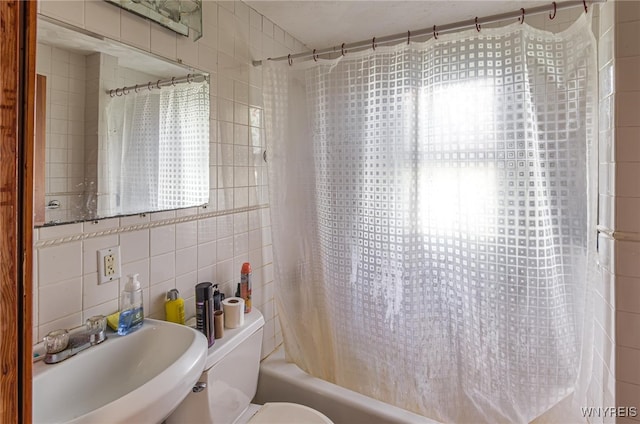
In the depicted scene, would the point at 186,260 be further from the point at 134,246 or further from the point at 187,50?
the point at 187,50

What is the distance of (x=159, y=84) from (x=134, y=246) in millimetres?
609

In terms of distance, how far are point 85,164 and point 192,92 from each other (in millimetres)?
531

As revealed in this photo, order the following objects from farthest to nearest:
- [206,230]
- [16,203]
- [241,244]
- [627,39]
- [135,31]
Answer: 1. [241,244]
2. [206,230]
3. [135,31]
4. [627,39]
5. [16,203]

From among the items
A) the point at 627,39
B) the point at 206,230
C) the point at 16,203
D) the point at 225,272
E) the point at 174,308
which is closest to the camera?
the point at 16,203

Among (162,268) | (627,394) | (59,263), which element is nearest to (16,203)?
(59,263)

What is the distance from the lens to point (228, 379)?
48.1 inches

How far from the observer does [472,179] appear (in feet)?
4.00

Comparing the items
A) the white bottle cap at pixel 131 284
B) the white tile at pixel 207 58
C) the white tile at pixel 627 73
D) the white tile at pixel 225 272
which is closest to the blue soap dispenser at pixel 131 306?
the white bottle cap at pixel 131 284

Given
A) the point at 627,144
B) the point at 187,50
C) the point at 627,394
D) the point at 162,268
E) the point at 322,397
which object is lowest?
the point at 322,397

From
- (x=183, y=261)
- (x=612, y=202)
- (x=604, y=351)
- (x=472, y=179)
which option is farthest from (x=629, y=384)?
(x=183, y=261)

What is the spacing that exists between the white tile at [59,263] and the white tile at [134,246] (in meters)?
0.13

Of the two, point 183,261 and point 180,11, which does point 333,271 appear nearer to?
point 183,261

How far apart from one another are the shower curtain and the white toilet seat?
1.07ft

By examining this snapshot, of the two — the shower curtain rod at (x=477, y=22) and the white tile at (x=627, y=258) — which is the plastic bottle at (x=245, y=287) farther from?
the white tile at (x=627, y=258)
